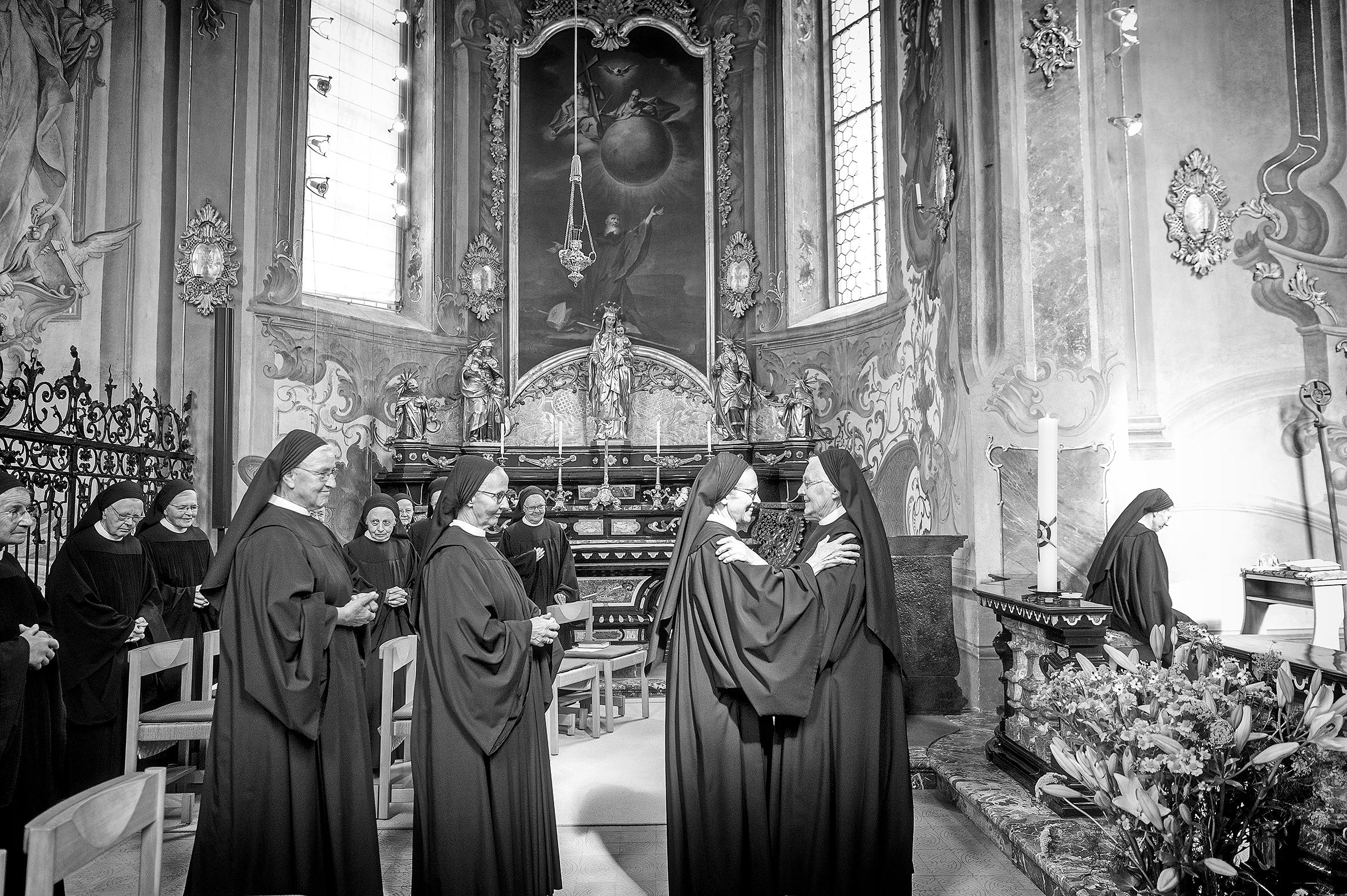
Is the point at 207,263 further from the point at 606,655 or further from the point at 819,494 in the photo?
the point at 819,494

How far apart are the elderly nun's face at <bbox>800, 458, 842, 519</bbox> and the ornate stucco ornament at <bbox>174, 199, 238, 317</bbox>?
7599mm

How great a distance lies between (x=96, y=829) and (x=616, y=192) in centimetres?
1115

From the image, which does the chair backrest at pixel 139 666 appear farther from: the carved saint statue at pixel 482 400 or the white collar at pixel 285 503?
the carved saint statue at pixel 482 400

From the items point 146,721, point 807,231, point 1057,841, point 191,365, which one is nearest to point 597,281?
point 807,231

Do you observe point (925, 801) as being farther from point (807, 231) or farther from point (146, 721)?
point (807, 231)

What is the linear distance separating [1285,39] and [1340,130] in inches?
30.9

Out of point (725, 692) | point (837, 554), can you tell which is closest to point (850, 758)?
point (725, 692)

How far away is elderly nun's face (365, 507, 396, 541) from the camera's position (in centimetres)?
678

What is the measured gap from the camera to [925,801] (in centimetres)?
509

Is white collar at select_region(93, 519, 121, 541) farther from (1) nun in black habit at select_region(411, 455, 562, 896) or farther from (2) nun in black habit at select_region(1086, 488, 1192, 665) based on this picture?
(2) nun in black habit at select_region(1086, 488, 1192, 665)

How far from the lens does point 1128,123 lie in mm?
6777

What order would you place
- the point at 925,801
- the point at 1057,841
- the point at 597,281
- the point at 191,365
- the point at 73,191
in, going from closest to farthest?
the point at 1057,841, the point at 925,801, the point at 73,191, the point at 191,365, the point at 597,281

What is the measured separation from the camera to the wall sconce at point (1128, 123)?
671cm

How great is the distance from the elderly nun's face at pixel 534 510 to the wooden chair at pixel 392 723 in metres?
2.39
